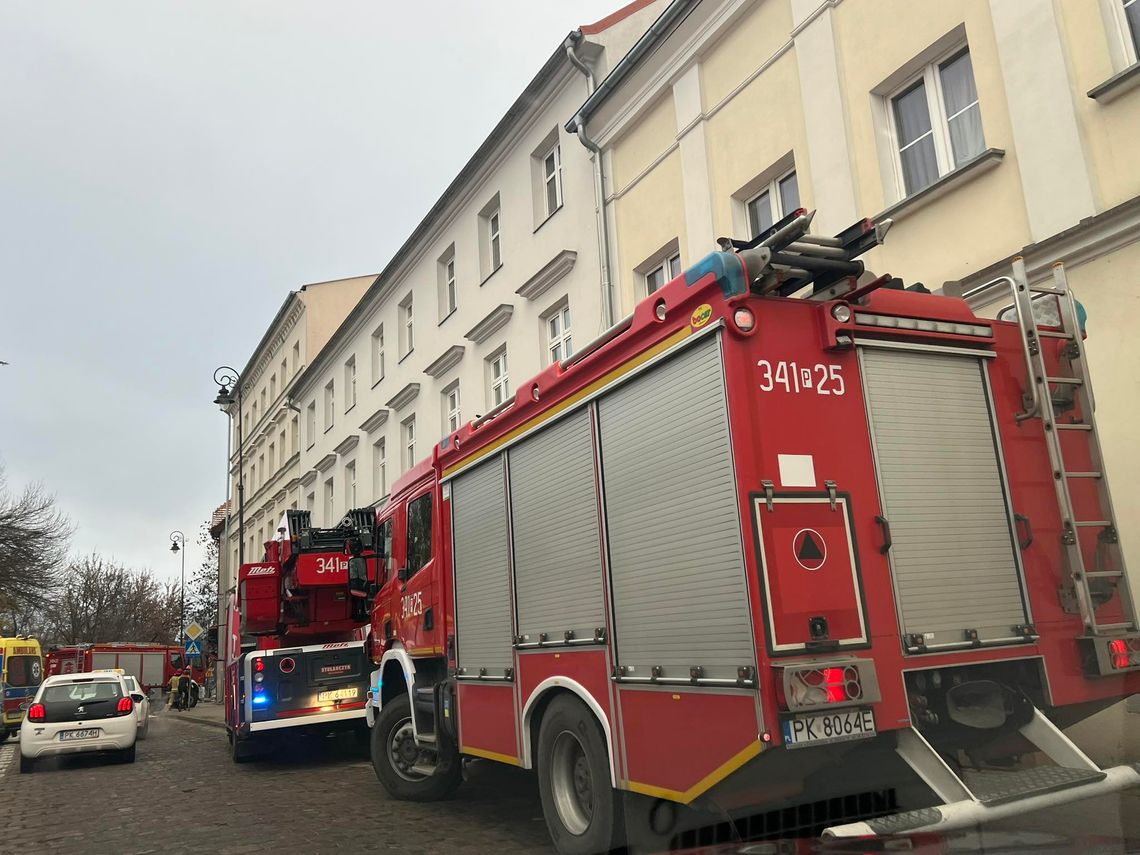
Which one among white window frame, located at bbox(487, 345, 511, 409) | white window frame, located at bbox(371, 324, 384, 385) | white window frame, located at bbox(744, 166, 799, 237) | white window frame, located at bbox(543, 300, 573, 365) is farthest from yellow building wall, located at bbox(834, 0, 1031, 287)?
white window frame, located at bbox(371, 324, 384, 385)

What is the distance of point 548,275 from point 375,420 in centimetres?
1072

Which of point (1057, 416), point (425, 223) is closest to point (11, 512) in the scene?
point (425, 223)

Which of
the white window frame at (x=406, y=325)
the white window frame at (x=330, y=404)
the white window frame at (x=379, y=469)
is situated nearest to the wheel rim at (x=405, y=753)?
the white window frame at (x=406, y=325)

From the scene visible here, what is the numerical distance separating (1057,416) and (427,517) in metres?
5.13

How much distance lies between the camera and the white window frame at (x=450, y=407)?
21.0 metres

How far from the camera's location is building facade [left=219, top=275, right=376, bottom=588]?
3509cm

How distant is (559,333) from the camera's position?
55.3ft

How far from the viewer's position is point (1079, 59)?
7820mm

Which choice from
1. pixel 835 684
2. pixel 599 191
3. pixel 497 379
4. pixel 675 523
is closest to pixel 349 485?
pixel 497 379

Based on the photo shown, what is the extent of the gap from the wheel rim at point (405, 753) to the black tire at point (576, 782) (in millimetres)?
2699

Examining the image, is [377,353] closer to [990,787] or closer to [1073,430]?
[1073,430]

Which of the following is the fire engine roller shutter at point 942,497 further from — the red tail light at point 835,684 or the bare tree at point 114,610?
the bare tree at point 114,610

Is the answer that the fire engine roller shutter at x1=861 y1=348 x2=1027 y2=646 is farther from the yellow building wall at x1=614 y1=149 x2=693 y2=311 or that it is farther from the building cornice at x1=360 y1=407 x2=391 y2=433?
the building cornice at x1=360 y1=407 x2=391 y2=433

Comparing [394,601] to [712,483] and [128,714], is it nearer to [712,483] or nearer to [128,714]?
[712,483]
